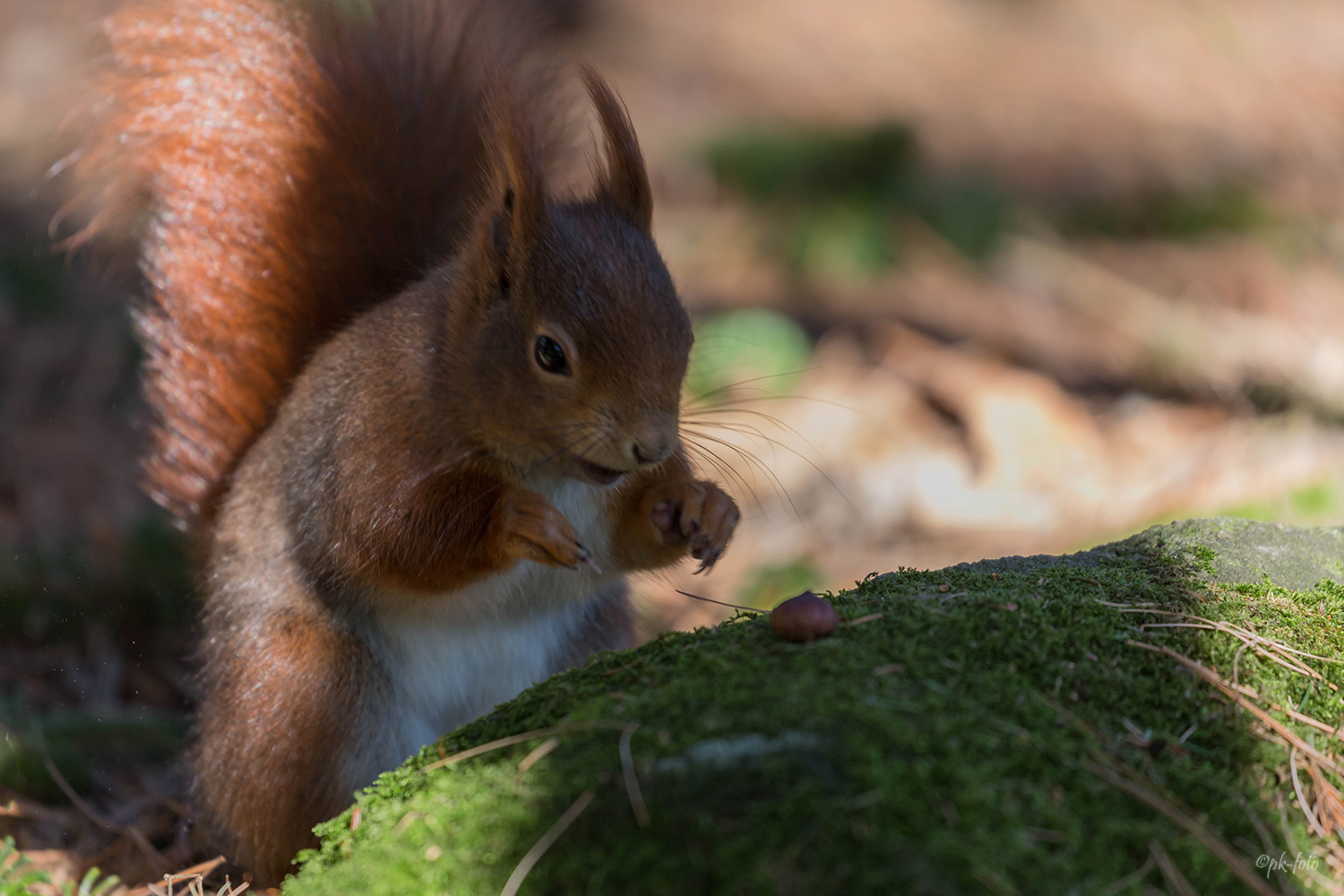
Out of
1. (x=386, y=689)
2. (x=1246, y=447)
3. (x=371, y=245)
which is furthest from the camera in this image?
(x=1246, y=447)

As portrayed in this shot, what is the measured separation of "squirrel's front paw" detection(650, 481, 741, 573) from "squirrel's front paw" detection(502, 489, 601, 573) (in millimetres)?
203

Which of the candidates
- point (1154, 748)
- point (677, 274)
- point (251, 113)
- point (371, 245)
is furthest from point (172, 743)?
point (677, 274)

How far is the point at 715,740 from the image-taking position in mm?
981

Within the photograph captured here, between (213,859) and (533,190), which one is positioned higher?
(533,190)

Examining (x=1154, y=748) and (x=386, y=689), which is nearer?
(x=1154, y=748)

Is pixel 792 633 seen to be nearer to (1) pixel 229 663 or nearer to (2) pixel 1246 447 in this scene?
(1) pixel 229 663

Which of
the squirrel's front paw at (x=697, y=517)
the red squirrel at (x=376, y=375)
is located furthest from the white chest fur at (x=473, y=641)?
the squirrel's front paw at (x=697, y=517)

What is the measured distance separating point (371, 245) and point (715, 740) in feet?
4.33

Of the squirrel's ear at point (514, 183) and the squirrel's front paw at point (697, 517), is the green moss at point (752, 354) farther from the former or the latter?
the squirrel's ear at point (514, 183)

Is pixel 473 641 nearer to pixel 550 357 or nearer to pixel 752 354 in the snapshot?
pixel 550 357

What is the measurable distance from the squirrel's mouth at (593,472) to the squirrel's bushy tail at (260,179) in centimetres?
56

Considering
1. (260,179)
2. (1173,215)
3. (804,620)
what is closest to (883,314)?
(1173,215)

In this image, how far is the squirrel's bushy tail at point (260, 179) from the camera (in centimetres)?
188

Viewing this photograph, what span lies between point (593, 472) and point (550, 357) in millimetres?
178
